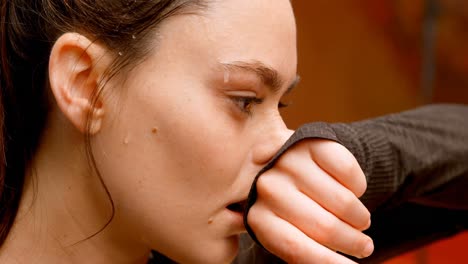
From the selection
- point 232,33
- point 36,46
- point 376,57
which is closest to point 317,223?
point 232,33

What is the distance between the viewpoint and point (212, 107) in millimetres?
818

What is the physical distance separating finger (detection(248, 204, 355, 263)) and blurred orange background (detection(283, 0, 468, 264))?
1042 millimetres

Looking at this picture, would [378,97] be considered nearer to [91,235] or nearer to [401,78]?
[401,78]

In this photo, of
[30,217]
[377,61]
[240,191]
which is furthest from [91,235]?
[377,61]

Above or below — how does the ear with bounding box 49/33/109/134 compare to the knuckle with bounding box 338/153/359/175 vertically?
above

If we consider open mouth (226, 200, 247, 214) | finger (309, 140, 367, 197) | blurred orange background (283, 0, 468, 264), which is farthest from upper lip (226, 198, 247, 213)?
blurred orange background (283, 0, 468, 264)

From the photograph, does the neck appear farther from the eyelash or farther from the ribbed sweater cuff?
the ribbed sweater cuff

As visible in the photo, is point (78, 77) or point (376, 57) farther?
point (376, 57)

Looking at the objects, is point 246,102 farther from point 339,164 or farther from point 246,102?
point 339,164

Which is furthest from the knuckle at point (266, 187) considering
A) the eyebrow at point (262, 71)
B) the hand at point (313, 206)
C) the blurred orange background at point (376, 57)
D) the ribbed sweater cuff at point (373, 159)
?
the blurred orange background at point (376, 57)

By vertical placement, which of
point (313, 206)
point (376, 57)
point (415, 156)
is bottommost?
point (376, 57)

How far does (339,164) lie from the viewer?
0.81m

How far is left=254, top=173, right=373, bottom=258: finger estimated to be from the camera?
0.80 metres

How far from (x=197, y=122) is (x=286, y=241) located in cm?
17
